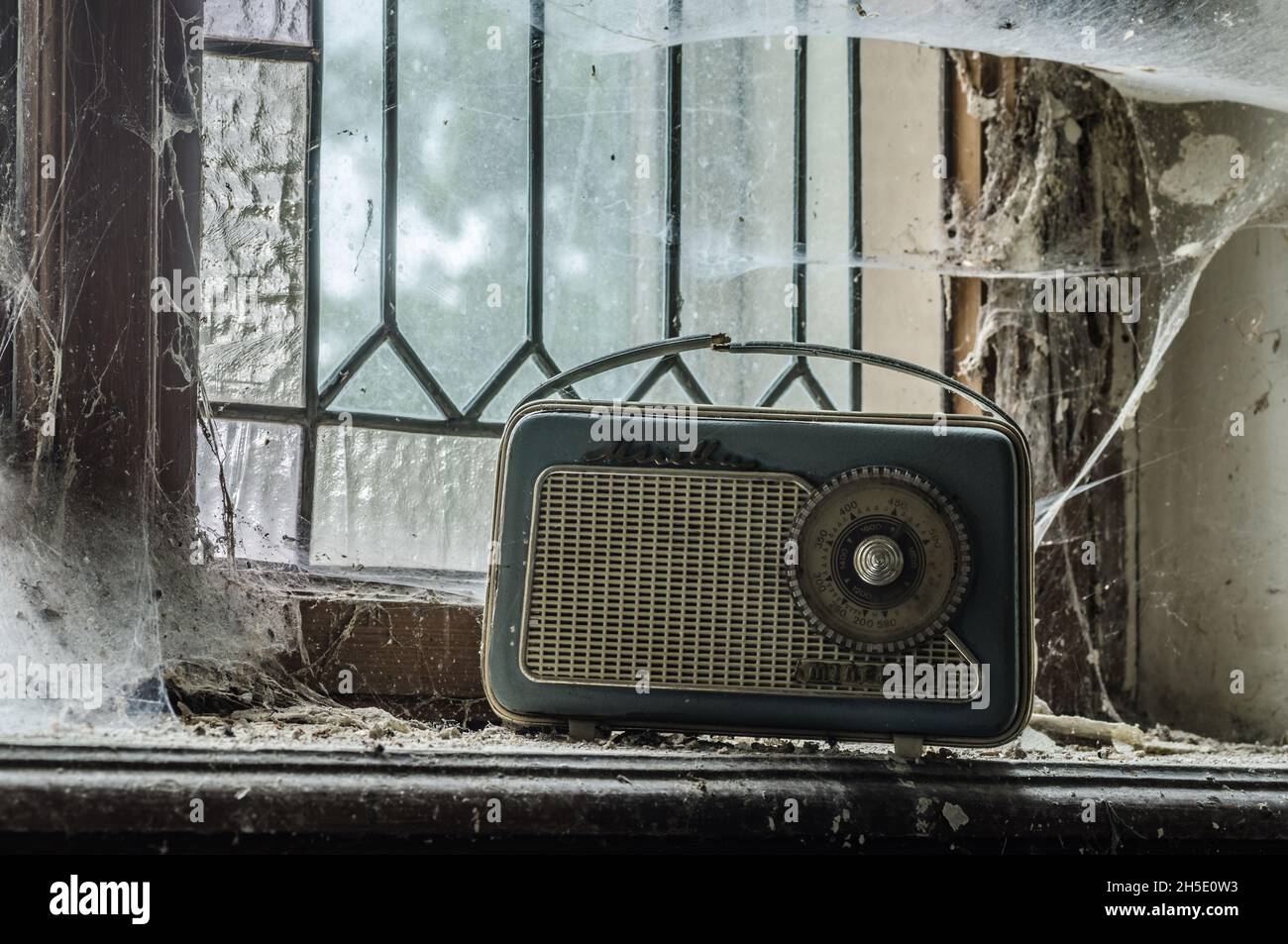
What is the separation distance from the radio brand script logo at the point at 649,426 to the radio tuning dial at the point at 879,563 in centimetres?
8

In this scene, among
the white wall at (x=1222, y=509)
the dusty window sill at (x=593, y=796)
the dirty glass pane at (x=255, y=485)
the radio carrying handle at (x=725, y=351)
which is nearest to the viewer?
the dusty window sill at (x=593, y=796)

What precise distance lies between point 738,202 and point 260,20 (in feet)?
1.46

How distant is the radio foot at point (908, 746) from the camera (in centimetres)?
67

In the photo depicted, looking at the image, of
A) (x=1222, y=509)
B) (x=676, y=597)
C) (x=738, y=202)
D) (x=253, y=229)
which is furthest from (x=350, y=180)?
(x=1222, y=509)

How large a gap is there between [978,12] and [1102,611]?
1.81 feet

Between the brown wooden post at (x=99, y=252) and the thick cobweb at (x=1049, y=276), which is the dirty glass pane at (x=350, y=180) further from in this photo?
the brown wooden post at (x=99, y=252)

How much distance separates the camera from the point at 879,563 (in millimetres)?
647

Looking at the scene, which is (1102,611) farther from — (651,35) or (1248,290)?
(651,35)

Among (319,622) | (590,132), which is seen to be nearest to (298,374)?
(319,622)

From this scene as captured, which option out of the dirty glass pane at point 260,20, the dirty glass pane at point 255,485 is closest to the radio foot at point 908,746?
the dirty glass pane at point 255,485

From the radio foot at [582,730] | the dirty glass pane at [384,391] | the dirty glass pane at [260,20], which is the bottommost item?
the radio foot at [582,730]

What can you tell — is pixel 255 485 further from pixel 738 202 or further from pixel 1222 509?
pixel 1222 509

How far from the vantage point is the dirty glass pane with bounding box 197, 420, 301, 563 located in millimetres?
871
